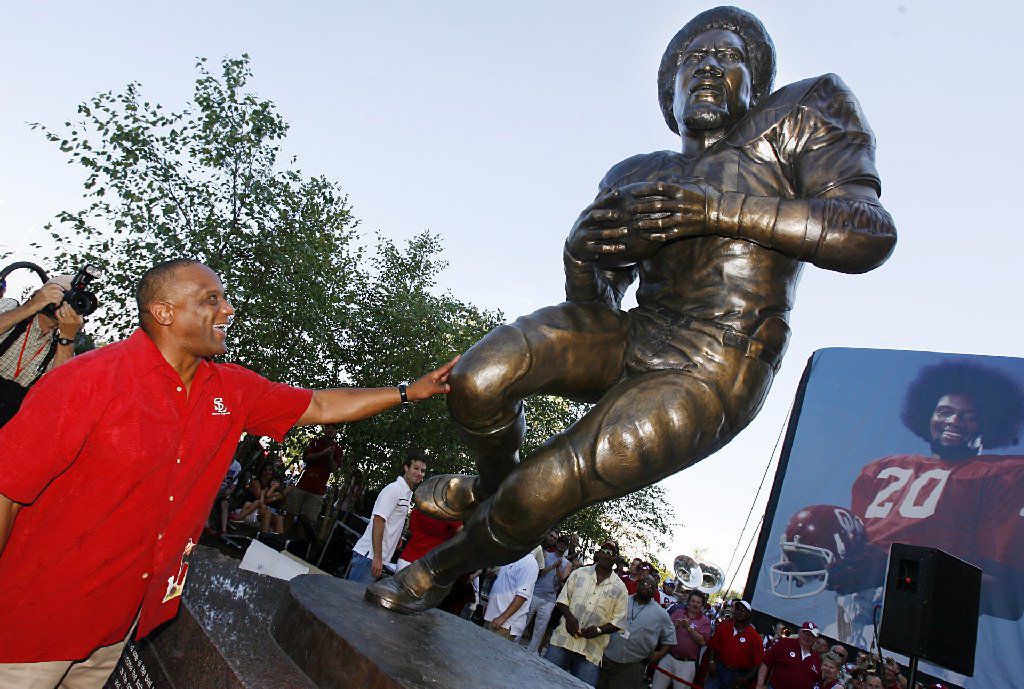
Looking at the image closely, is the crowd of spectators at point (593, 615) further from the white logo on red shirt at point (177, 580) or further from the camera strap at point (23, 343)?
the white logo on red shirt at point (177, 580)

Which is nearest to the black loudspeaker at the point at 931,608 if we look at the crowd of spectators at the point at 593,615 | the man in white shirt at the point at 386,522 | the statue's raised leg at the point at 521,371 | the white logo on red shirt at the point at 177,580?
the crowd of spectators at the point at 593,615

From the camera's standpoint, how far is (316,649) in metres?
2.28

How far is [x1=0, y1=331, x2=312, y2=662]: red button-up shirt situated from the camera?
1.82 metres

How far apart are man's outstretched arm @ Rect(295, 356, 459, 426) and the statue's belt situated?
899 mm

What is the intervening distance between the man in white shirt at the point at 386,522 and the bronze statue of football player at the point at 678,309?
154 inches

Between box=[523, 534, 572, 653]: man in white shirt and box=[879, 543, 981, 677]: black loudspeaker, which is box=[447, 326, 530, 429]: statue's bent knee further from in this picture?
box=[523, 534, 572, 653]: man in white shirt

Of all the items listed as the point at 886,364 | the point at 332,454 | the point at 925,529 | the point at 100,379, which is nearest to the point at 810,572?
the point at 925,529

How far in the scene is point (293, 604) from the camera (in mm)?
2531

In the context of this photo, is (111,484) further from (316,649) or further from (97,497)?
(316,649)

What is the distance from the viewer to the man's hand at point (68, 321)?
374cm

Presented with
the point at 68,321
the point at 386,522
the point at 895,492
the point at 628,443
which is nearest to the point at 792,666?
the point at 386,522

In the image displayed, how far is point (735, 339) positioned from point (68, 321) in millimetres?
3376

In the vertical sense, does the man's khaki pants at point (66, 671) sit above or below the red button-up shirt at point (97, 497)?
below

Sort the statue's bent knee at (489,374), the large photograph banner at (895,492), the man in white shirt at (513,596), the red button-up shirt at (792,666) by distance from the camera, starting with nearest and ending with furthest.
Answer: the statue's bent knee at (489,374) → the man in white shirt at (513,596) → the red button-up shirt at (792,666) → the large photograph banner at (895,492)
